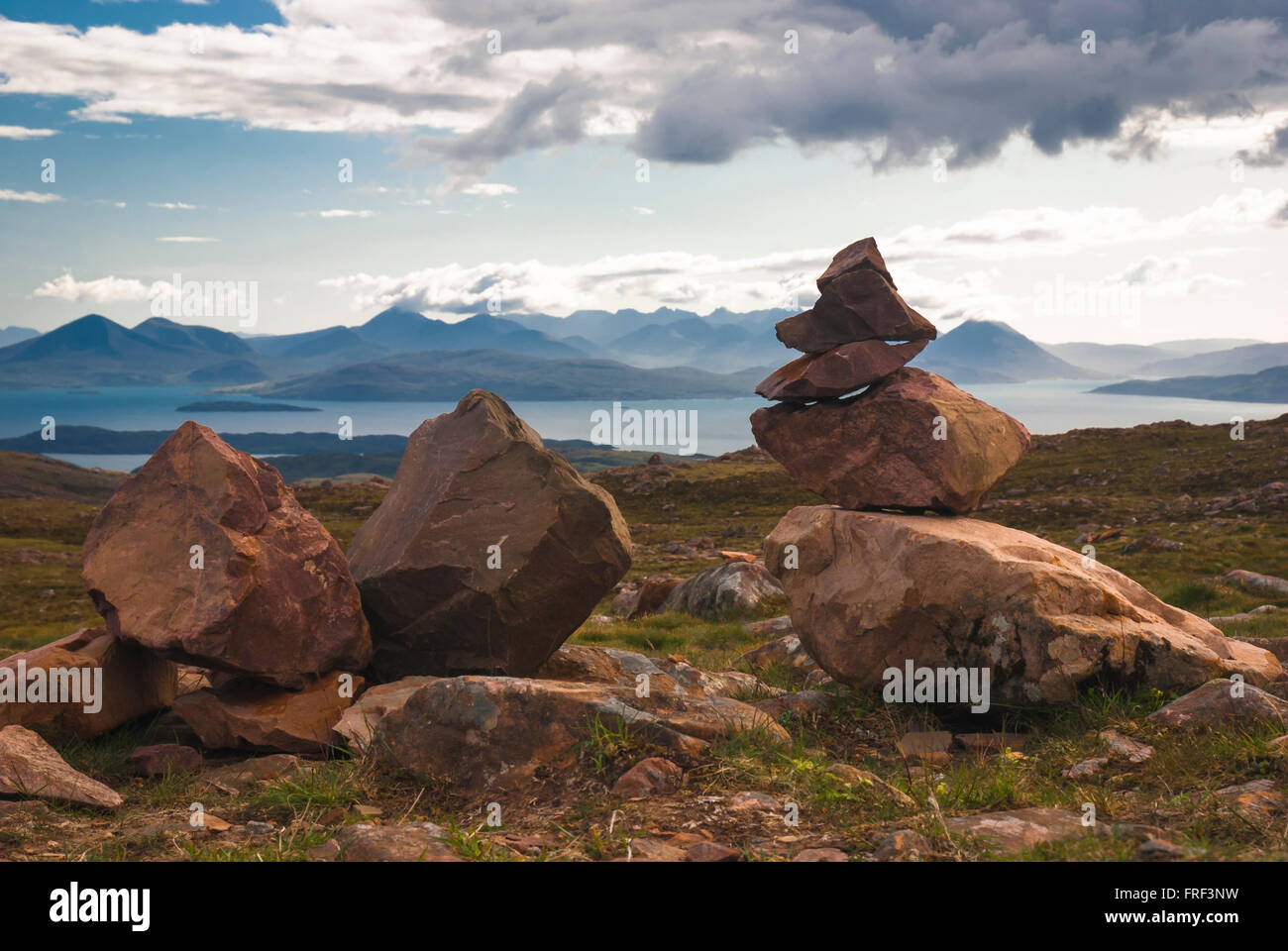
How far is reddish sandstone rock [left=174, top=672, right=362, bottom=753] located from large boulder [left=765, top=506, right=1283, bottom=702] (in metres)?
7.67

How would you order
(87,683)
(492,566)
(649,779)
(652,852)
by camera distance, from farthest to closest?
(492,566) → (87,683) → (649,779) → (652,852)

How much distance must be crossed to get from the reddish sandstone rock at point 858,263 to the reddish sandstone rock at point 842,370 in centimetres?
122

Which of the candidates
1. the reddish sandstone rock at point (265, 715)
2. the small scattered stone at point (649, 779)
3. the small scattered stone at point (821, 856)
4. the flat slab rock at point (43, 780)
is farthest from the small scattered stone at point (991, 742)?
the flat slab rock at point (43, 780)

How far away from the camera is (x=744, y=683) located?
16953 mm

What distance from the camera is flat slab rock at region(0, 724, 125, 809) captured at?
10.3 m

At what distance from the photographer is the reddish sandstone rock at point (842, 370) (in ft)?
51.4

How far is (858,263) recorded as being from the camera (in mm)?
15930

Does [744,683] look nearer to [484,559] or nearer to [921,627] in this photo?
[921,627]

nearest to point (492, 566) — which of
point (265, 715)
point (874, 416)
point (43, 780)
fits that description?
point (265, 715)

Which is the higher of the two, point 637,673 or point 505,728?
point 505,728

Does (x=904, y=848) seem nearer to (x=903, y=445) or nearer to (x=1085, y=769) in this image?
(x=1085, y=769)

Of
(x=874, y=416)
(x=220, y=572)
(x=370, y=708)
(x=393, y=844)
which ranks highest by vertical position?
(x=874, y=416)

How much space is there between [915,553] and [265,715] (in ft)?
32.6

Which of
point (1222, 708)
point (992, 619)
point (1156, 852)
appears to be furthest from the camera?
point (992, 619)
